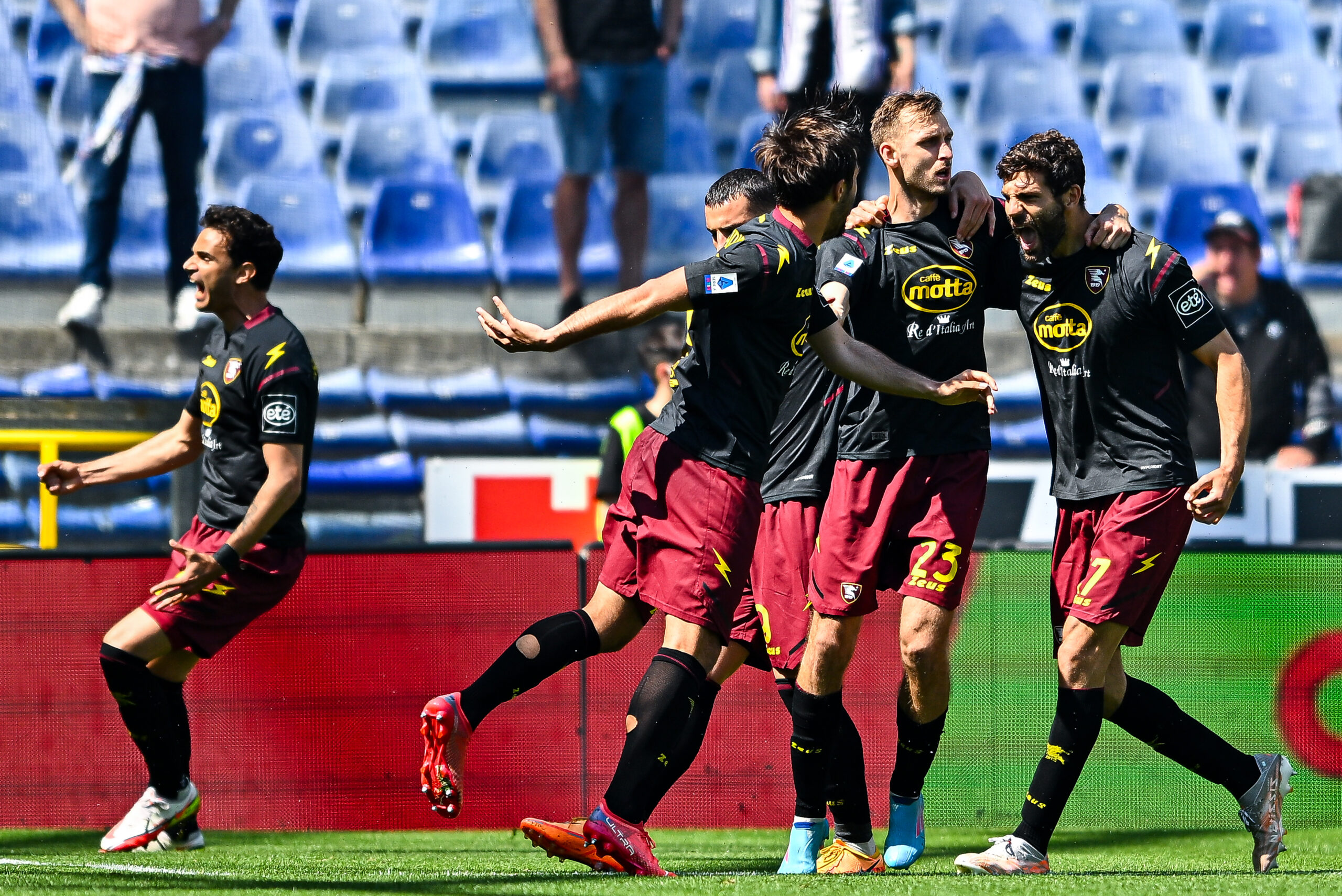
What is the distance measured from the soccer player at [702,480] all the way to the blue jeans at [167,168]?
6574 millimetres

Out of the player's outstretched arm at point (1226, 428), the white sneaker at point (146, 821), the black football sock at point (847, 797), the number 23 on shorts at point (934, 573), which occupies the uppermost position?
the player's outstretched arm at point (1226, 428)

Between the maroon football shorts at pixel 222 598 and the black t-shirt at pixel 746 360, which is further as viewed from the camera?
the maroon football shorts at pixel 222 598

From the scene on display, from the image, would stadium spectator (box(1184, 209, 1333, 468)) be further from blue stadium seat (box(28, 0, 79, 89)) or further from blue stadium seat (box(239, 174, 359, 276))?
blue stadium seat (box(28, 0, 79, 89))

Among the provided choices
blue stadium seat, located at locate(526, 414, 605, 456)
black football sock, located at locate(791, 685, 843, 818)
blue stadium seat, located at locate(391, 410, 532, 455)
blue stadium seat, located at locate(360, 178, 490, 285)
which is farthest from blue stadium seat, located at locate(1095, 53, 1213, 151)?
black football sock, located at locate(791, 685, 843, 818)

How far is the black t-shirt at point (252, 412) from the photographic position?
5.14 m

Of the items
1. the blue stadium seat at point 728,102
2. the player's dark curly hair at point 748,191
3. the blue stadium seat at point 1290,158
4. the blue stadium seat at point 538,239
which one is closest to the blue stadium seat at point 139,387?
the blue stadium seat at point 538,239

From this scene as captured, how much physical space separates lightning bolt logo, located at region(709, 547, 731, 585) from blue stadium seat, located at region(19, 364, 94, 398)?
→ 22.3 feet

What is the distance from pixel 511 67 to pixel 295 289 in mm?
2172

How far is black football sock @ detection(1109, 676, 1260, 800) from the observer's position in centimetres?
472

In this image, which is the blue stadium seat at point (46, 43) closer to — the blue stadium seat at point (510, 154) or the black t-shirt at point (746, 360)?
the blue stadium seat at point (510, 154)

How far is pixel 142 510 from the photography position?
32.3 ft

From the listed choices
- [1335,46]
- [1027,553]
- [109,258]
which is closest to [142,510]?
[109,258]

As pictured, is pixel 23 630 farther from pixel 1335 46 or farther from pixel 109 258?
pixel 1335 46

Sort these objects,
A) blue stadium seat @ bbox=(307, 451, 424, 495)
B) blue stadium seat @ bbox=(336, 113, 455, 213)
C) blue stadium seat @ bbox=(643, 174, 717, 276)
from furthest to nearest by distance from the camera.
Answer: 1. blue stadium seat @ bbox=(336, 113, 455, 213)
2. blue stadium seat @ bbox=(643, 174, 717, 276)
3. blue stadium seat @ bbox=(307, 451, 424, 495)
